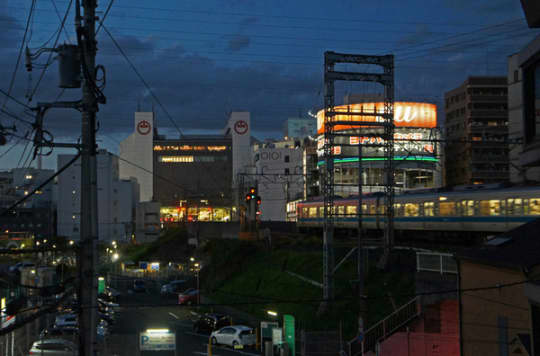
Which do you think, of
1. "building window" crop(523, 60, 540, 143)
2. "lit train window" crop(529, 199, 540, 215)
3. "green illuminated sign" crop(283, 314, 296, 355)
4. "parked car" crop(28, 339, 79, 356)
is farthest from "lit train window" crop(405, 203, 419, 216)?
"building window" crop(523, 60, 540, 143)

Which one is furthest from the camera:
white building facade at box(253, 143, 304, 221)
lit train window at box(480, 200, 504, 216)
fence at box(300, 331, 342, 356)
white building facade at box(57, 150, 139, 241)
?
white building facade at box(253, 143, 304, 221)

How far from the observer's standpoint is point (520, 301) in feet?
32.6

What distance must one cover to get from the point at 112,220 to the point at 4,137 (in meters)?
66.2

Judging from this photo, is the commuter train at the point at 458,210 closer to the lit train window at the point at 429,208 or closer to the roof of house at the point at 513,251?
the lit train window at the point at 429,208

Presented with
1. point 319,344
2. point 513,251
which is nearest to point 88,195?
A: point 513,251

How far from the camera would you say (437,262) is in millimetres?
16156

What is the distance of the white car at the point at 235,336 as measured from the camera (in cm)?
1970

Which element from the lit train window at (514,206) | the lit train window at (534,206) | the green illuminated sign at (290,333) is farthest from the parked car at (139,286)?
the lit train window at (534,206)

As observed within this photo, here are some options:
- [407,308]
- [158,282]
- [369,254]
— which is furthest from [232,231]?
[407,308]

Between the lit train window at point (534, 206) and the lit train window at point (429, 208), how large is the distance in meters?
5.62

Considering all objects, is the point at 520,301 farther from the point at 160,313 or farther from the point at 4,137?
the point at 160,313

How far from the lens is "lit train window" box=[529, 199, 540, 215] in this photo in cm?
1992

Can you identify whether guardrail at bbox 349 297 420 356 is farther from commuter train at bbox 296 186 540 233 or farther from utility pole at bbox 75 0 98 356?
utility pole at bbox 75 0 98 356

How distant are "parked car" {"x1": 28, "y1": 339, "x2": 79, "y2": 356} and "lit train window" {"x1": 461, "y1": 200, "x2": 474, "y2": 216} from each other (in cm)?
1588
